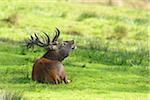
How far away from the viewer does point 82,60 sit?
810 inches

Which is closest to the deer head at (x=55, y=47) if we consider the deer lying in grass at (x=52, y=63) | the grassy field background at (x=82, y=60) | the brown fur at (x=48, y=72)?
the deer lying in grass at (x=52, y=63)

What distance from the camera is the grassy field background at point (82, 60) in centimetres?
1483

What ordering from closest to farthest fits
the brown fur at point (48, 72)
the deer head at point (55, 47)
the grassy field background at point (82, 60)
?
the grassy field background at point (82, 60), the brown fur at point (48, 72), the deer head at point (55, 47)

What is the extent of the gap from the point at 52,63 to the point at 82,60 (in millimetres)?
4795

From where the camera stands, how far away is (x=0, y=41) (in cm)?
2455

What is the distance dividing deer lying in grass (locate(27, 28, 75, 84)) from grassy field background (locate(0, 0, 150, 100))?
22cm

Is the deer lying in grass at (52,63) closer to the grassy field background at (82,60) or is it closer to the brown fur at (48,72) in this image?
the brown fur at (48,72)

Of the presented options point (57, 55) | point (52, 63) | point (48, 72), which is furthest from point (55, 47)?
point (48, 72)

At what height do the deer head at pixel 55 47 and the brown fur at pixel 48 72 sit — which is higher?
the deer head at pixel 55 47

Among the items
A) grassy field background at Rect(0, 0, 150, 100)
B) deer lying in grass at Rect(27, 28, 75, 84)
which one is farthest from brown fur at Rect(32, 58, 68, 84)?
grassy field background at Rect(0, 0, 150, 100)

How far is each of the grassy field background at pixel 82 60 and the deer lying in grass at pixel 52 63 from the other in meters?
0.22

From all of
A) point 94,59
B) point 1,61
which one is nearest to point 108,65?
point 94,59

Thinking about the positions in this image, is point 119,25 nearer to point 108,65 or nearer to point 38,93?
point 108,65

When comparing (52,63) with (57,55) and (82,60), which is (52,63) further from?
(82,60)
